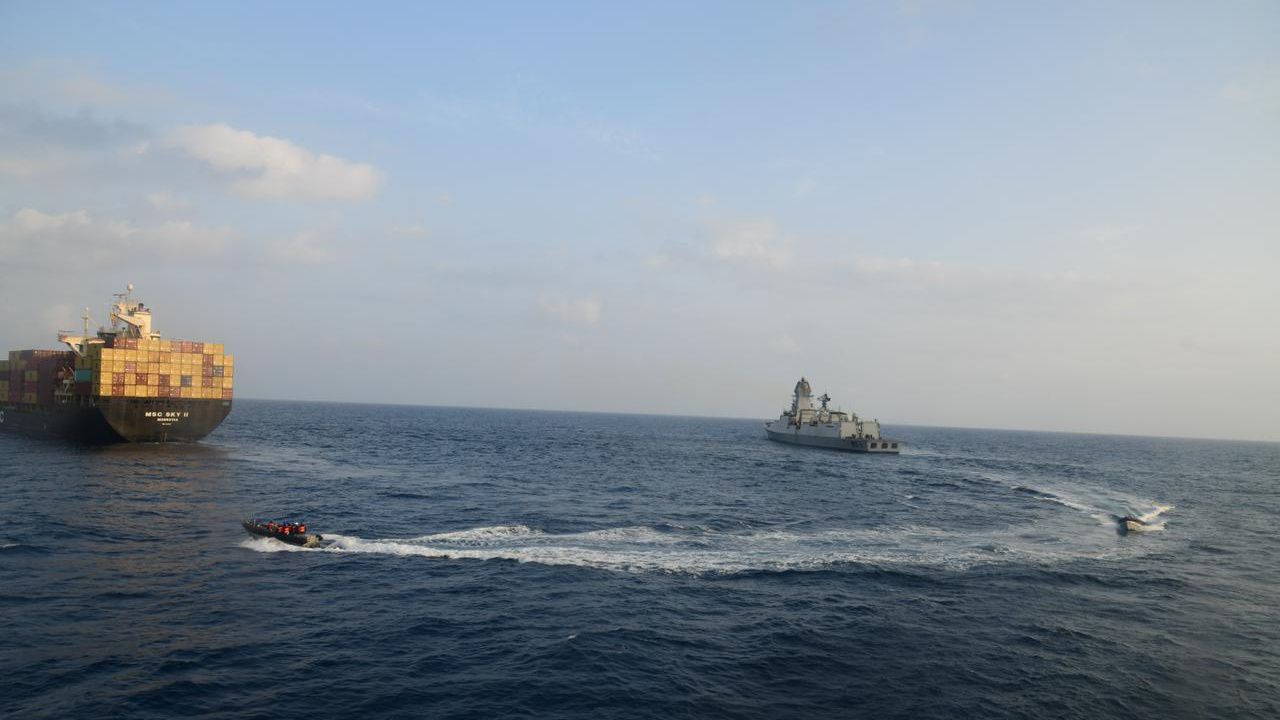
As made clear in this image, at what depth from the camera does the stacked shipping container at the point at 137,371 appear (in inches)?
4045

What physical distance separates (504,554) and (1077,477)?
126405 millimetres

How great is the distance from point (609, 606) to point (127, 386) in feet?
336

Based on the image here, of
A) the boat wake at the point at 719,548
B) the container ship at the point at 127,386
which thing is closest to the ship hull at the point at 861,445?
the boat wake at the point at 719,548

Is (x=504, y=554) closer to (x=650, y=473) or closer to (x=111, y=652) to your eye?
(x=111, y=652)

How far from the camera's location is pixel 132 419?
105 m

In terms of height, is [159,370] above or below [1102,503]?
above

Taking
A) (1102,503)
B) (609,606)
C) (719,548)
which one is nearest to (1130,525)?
(1102,503)

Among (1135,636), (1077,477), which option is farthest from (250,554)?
(1077,477)

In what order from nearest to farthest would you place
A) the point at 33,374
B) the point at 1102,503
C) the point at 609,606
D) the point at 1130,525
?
the point at 609,606 < the point at 1130,525 < the point at 1102,503 < the point at 33,374

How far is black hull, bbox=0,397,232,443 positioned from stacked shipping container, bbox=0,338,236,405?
53.0 inches

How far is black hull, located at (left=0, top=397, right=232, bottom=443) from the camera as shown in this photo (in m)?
104

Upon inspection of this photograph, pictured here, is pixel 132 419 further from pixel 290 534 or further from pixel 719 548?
pixel 719 548

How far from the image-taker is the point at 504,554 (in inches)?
1924

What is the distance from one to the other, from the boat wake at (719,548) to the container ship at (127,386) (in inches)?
2953
